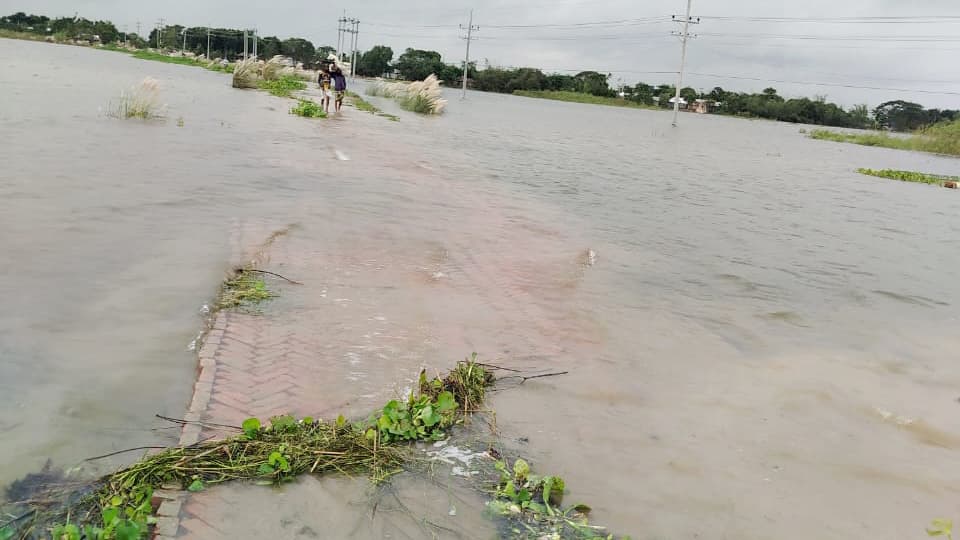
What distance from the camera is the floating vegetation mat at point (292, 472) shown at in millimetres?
3389

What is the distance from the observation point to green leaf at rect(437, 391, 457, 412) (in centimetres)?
477

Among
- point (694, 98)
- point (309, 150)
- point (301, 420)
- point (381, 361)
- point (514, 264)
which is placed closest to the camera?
point (301, 420)

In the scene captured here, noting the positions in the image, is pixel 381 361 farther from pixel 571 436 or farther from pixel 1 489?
pixel 1 489

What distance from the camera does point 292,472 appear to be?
3975 mm

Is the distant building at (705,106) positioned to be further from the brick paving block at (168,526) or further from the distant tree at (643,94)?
the brick paving block at (168,526)

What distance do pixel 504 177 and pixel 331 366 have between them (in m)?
13.9

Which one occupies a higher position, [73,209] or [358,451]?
[73,209]

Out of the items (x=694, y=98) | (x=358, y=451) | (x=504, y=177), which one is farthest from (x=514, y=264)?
(x=694, y=98)

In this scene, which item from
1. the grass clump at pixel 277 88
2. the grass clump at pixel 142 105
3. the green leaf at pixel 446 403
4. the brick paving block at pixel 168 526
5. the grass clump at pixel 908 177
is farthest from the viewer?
the grass clump at pixel 277 88

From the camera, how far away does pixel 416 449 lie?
4.43m

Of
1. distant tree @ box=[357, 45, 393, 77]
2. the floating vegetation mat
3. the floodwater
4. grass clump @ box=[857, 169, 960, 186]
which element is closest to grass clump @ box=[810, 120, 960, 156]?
grass clump @ box=[857, 169, 960, 186]

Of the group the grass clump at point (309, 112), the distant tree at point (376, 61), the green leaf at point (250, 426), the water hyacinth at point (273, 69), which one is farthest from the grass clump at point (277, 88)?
the distant tree at point (376, 61)

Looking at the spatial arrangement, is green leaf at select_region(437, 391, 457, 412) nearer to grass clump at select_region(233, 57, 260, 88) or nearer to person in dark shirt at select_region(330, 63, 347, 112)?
person in dark shirt at select_region(330, 63, 347, 112)

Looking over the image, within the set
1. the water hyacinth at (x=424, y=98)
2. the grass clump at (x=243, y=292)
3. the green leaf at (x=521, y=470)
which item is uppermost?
the water hyacinth at (x=424, y=98)
